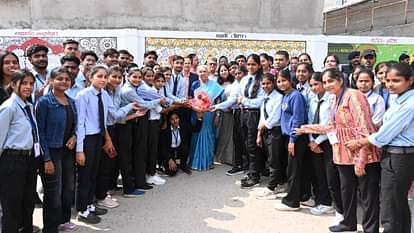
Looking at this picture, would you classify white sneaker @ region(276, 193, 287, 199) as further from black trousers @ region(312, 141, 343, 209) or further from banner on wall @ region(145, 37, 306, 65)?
banner on wall @ region(145, 37, 306, 65)

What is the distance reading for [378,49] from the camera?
38.6ft

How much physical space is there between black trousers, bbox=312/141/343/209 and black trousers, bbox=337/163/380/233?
0.24 m

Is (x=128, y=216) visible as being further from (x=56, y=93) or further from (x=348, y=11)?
(x=348, y=11)

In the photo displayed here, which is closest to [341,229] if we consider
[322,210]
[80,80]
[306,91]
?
[322,210]

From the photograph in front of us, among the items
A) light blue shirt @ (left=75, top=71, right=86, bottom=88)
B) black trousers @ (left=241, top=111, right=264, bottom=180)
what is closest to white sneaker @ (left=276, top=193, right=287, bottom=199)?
black trousers @ (left=241, top=111, right=264, bottom=180)

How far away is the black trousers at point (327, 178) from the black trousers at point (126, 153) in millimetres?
2348

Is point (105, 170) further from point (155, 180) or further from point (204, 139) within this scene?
point (204, 139)

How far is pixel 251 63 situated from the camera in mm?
5906

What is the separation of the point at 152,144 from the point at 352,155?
2912 mm

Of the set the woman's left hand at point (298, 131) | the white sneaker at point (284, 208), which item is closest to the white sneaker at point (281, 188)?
the white sneaker at point (284, 208)

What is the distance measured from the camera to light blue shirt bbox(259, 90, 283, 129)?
17.3ft

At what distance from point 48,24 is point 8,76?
42.9ft

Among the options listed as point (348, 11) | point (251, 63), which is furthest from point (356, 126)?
point (348, 11)

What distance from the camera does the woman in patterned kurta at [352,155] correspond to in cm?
386
